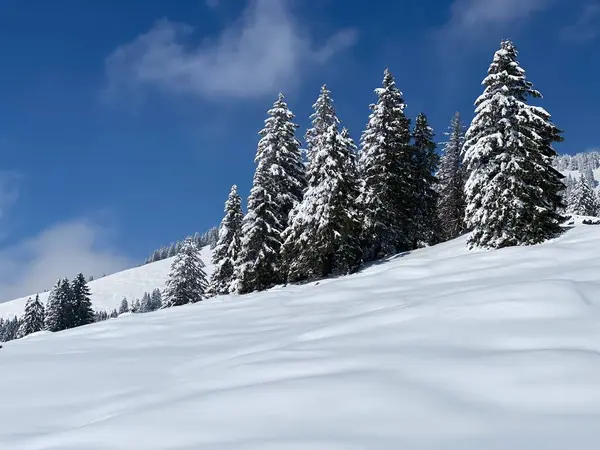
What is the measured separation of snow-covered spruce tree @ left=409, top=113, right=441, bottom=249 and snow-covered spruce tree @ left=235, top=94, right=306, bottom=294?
8.85m

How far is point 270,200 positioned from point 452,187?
19.8m

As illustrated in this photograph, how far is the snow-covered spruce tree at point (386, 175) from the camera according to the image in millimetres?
30609

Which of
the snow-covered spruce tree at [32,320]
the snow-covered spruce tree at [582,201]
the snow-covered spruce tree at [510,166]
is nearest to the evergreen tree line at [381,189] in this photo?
the snow-covered spruce tree at [510,166]

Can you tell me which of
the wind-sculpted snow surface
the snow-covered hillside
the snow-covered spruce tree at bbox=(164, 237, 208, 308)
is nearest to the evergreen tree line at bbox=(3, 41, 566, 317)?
the snow-covered spruce tree at bbox=(164, 237, 208, 308)

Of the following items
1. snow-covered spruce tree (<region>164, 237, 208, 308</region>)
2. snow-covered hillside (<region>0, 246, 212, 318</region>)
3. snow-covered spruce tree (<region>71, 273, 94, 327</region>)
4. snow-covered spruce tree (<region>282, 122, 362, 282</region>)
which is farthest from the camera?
snow-covered hillside (<region>0, 246, 212, 318</region>)

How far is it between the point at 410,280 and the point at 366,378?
30.5 ft

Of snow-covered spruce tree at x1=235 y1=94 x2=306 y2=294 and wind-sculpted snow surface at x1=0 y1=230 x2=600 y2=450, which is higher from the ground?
snow-covered spruce tree at x1=235 y1=94 x2=306 y2=294

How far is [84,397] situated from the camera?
6336mm

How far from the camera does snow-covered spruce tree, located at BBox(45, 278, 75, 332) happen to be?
56.7m

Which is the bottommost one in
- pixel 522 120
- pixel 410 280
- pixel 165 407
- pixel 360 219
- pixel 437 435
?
pixel 437 435

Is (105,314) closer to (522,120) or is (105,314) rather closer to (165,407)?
(522,120)

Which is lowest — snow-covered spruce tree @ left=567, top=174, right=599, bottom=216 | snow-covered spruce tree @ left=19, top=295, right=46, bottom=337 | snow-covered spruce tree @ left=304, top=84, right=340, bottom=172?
snow-covered spruce tree @ left=19, top=295, right=46, bottom=337

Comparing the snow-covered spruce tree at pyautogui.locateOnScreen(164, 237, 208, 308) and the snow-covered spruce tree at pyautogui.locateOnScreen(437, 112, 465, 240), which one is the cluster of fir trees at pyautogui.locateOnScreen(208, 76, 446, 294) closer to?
the snow-covered spruce tree at pyautogui.locateOnScreen(437, 112, 465, 240)

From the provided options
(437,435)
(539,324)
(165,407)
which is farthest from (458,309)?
(165,407)
